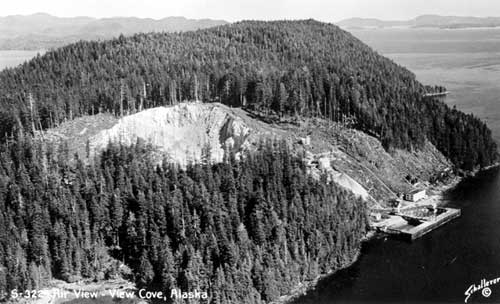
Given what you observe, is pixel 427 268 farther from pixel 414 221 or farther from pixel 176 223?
pixel 176 223

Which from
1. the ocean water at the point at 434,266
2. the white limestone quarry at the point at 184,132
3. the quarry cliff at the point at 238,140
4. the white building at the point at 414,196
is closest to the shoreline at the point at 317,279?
the ocean water at the point at 434,266

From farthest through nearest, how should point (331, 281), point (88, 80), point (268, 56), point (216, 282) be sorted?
1. point (268, 56)
2. point (88, 80)
3. point (331, 281)
4. point (216, 282)

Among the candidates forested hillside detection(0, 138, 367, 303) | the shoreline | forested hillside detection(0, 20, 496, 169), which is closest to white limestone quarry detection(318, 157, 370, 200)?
forested hillside detection(0, 138, 367, 303)

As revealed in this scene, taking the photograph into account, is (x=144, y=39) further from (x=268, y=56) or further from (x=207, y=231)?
(x=207, y=231)

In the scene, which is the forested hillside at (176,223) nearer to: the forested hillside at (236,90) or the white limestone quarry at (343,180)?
the white limestone quarry at (343,180)

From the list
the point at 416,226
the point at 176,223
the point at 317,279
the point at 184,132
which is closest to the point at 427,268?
the point at 416,226

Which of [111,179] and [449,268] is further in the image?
[111,179]

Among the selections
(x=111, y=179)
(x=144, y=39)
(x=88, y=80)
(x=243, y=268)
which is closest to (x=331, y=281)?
(x=243, y=268)
